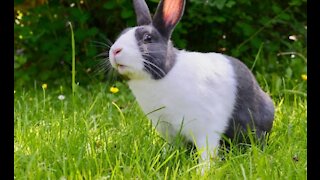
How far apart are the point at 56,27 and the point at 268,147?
2347 mm

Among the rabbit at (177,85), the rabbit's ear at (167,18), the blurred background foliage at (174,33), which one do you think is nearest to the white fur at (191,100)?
the rabbit at (177,85)

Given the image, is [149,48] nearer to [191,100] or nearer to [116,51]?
[116,51]

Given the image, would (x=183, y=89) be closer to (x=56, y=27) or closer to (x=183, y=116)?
(x=183, y=116)

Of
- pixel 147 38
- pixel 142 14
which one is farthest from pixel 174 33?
pixel 147 38

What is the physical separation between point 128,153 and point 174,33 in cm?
201

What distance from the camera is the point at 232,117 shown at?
2.49m

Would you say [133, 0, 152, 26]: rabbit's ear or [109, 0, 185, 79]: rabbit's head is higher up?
[133, 0, 152, 26]: rabbit's ear

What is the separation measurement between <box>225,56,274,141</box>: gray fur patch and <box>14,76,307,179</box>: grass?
0.26 ft

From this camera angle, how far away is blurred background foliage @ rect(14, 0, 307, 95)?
4.30 meters

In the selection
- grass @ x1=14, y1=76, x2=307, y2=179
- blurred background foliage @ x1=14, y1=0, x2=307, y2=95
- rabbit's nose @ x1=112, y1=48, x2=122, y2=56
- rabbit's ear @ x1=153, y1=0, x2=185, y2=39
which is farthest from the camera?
blurred background foliage @ x1=14, y1=0, x2=307, y2=95

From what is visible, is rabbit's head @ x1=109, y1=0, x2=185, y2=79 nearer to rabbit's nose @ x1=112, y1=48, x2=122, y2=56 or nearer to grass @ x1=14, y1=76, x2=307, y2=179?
rabbit's nose @ x1=112, y1=48, x2=122, y2=56

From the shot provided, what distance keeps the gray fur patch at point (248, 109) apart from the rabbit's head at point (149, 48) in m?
0.32

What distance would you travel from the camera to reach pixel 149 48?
239 centimetres

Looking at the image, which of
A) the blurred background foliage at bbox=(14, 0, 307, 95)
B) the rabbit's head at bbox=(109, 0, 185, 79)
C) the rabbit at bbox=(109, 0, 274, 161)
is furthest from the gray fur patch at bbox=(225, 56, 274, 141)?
the blurred background foliage at bbox=(14, 0, 307, 95)
